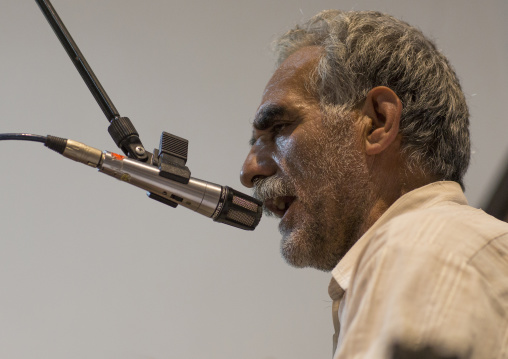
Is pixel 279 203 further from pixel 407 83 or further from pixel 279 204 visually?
pixel 407 83

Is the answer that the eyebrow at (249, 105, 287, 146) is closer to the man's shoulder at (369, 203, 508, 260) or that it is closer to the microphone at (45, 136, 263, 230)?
the microphone at (45, 136, 263, 230)

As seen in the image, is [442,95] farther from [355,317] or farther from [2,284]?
[2,284]

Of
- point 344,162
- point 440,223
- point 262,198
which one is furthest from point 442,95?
point 440,223

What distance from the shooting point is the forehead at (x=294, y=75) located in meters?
1.41

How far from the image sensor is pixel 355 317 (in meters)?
0.74

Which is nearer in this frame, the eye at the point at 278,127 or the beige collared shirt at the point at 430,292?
the beige collared shirt at the point at 430,292

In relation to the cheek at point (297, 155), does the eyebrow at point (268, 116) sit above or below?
above

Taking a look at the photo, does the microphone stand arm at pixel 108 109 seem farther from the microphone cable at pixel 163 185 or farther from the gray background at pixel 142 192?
the gray background at pixel 142 192

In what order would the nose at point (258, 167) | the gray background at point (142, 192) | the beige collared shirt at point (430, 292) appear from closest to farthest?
the beige collared shirt at point (430, 292) < the nose at point (258, 167) < the gray background at point (142, 192)

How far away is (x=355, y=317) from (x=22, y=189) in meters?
1.36

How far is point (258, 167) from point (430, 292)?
73 centimetres

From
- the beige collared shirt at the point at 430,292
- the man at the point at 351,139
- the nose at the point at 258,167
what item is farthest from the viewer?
the nose at the point at 258,167

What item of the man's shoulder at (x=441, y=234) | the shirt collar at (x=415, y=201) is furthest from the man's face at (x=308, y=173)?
the man's shoulder at (x=441, y=234)

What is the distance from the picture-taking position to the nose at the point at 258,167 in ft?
4.49
